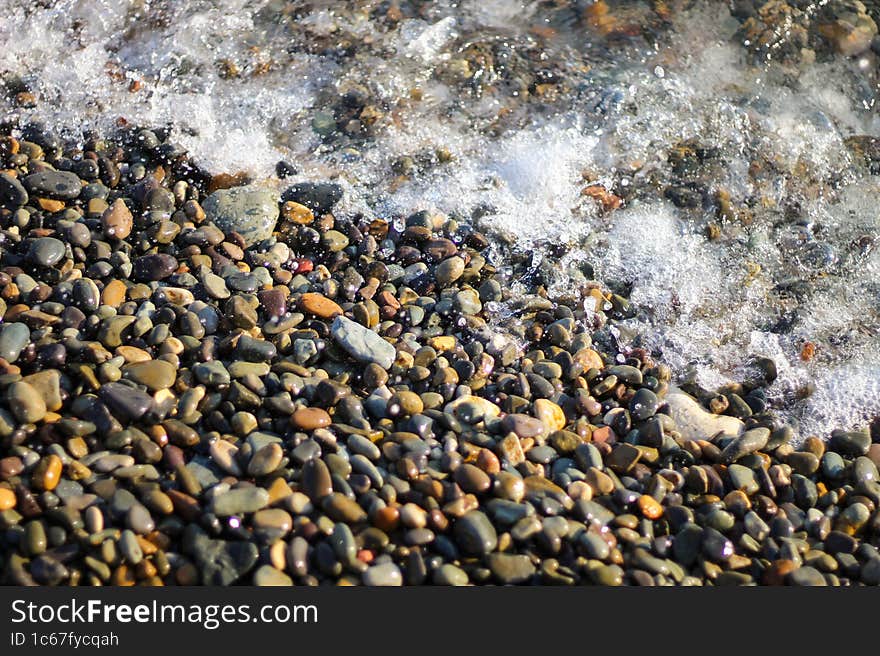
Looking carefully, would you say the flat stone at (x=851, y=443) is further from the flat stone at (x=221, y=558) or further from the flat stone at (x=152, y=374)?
the flat stone at (x=152, y=374)

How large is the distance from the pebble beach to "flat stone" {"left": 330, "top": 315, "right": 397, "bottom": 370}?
0.02m

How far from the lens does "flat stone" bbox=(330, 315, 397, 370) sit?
3311mm

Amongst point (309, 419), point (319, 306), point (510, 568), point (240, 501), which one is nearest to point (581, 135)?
point (319, 306)

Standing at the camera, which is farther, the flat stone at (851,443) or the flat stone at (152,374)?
the flat stone at (851,443)

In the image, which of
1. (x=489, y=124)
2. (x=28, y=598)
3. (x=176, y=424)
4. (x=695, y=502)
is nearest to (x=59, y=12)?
(x=489, y=124)

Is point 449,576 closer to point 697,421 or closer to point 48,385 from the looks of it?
point 697,421

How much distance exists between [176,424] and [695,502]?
1.81 meters

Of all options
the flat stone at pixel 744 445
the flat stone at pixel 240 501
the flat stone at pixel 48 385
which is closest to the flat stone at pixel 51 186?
the flat stone at pixel 48 385

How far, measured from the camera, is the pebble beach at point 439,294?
8.81 ft

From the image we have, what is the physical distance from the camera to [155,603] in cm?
244

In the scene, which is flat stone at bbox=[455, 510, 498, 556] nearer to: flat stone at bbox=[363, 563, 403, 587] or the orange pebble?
flat stone at bbox=[363, 563, 403, 587]

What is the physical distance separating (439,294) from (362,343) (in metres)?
0.60

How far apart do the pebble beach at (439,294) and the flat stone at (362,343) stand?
0.02 metres

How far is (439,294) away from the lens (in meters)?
3.82
